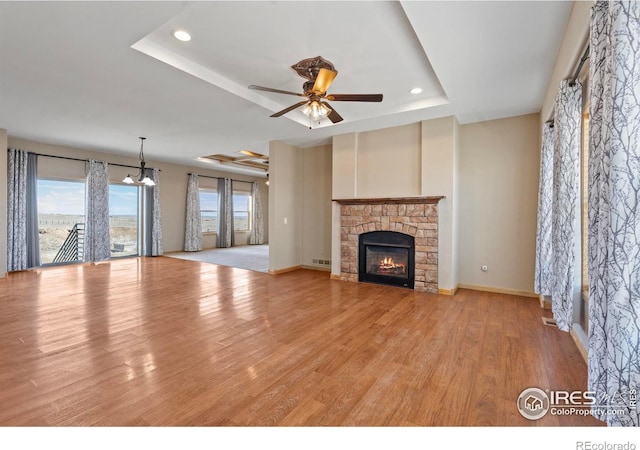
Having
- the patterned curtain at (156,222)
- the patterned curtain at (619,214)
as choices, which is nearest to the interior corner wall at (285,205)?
the patterned curtain at (156,222)

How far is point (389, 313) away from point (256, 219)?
8.82 meters

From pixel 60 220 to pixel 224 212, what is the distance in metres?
4.55

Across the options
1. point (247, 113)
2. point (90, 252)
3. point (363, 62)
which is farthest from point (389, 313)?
point (90, 252)

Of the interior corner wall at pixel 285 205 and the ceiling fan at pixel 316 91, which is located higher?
the ceiling fan at pixel 316 91

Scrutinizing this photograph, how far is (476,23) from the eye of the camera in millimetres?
2354

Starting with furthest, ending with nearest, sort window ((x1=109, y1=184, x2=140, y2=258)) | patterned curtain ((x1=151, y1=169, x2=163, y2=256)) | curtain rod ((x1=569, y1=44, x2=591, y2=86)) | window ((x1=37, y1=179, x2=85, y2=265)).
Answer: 1. patterned curtain ((x1=151, y1=169, x2=163, y2=256))
2. window ((x1=109, y1=184, x2=140, y2=258))
3. window ((x1=37, y1=179, x2=85, y2=265))
4. curtain rod ((x1=569, y1=44, x2=591, y2=86))

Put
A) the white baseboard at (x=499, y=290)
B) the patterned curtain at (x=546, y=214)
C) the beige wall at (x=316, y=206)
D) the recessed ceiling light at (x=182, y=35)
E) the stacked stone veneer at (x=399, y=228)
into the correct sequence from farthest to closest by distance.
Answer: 1. the beige wall at (x=316, y=206)
2. the stacked stone veneer at (x=399, y=228)
3. the white baseboard at (x=499, y=290)
4. the patterned curtain at (x=546, y=214)
5. the recessed ceiling light at (x=182, y=35)

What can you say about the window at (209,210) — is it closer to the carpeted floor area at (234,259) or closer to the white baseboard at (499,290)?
the carpeted floor area at (234,259)

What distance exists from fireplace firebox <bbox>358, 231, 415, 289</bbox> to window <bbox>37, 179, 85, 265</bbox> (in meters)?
6.82

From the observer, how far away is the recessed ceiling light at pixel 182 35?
262 centimetres

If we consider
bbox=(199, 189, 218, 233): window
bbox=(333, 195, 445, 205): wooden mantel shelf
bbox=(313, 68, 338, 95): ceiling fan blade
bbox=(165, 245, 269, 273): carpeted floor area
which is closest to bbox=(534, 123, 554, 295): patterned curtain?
bbox=(333, 195, 445, 205): wooden mantel shelf

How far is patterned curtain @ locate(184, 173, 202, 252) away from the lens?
934cm

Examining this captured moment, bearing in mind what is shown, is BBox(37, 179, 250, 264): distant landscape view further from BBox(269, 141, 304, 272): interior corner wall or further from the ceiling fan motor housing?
the ceiling fan motor housing

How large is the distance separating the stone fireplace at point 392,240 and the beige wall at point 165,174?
199 inches
